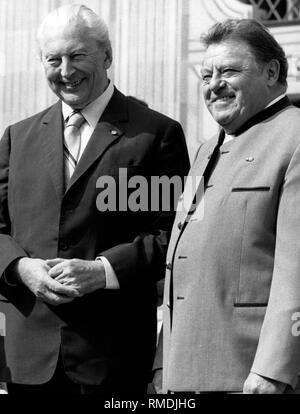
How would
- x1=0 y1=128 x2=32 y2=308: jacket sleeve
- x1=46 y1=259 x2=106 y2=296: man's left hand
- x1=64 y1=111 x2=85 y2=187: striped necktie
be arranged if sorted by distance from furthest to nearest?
1. x1=64 y1=111 x2=85 y2=187: striped necktie
2. x1=0 y1=128 x2=32 y2=308: jacket sleeve
3. x1=46 y1=259 x2=106 y2=296: man's left hand

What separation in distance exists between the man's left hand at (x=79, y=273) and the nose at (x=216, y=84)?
74cm

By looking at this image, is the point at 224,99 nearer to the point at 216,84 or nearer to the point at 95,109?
the point at 216,84

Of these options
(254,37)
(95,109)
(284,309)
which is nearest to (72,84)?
(95,109)

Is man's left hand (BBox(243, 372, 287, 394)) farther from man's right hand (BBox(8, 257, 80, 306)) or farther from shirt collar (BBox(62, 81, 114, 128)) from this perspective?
shirt collar (BBox(62, 81, 114, 128))

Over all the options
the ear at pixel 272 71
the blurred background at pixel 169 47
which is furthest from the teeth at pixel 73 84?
the blurred background at pixel 169 47

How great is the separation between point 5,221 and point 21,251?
20 centimetres

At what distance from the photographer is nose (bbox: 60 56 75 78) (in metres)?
3.84

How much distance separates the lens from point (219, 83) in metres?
3.43

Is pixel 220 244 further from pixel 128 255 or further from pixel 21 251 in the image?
pixel 21 251

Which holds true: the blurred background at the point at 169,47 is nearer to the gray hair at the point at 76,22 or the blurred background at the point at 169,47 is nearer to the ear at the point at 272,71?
the gray hair at the point at 76,22

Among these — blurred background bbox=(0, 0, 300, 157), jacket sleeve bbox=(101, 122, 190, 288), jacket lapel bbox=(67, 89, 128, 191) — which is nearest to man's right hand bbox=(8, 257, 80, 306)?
jacket sleeve bbox=(101, 122, 190, 288)

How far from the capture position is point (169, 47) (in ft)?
29.9
